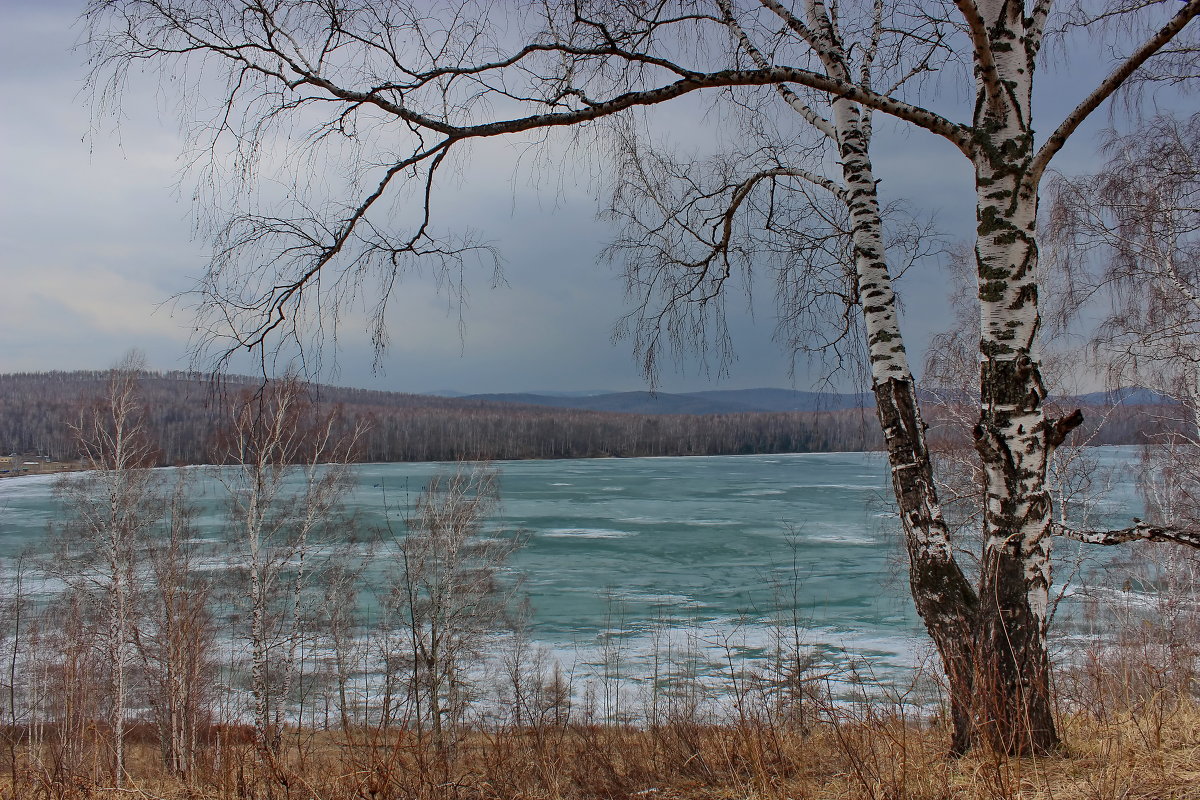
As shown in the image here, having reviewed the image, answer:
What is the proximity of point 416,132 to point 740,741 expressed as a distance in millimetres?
2944

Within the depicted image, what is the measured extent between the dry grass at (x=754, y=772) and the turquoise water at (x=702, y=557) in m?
0.53

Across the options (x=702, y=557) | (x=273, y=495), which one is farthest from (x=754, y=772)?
(x=702, y=557)

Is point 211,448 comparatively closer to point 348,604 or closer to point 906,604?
point 348,604

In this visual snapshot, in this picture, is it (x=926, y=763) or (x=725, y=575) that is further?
(x=725, y=575)

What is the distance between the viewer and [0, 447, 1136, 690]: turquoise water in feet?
49.9

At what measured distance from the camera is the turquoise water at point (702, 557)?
49.9ft

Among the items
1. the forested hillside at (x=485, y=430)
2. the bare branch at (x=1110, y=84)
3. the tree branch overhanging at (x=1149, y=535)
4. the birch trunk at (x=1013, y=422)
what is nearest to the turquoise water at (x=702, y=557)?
the birch trunk at (x=1013, y=422)

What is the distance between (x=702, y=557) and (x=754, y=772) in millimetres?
21245

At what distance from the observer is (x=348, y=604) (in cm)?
1650

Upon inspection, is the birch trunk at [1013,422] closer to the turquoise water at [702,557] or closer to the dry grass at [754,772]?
the dry grass at [754,772]

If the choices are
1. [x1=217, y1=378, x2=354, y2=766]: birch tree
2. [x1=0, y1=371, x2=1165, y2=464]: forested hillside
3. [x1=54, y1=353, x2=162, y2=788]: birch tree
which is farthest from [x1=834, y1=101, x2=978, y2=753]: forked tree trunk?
[x1=0, y1=371, x2=1165, y2=464]: forested hillside

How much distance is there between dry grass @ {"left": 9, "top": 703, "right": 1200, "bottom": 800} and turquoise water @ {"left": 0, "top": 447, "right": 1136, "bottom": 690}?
21.1 inches

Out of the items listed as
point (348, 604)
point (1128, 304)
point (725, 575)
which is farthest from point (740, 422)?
point (1128, 304)

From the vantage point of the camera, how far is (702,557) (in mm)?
23906
